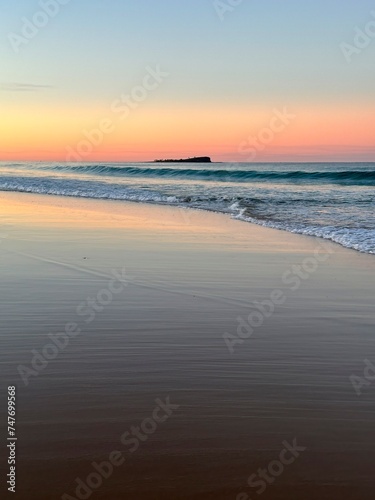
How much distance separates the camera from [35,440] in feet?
11.9

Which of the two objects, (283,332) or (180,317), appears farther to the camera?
(180,317)

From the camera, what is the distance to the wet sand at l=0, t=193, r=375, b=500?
3342 millimetres

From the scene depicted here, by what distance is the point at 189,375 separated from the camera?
478cm

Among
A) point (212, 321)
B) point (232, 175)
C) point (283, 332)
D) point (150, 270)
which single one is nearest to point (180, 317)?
point (212, 321)

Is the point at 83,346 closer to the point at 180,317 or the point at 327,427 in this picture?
the point at 180,317

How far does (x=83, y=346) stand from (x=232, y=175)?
4928 centimetres

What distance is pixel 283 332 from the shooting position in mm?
6078

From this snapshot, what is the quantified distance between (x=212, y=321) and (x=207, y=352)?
108 centimetres

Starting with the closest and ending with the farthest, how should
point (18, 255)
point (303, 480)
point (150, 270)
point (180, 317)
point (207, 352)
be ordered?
point (303, 480), point (207, 352), point (180, 317), point (150, 270), point (18, 255)

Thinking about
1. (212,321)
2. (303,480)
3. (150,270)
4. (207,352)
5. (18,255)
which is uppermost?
(18,255)

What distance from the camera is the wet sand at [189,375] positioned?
3342 millimetres

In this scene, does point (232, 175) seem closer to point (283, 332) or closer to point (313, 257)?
point (313, 257)

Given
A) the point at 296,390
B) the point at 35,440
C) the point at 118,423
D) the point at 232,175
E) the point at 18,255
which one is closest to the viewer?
the point at 35,440

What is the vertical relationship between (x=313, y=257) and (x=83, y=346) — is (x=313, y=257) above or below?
above
